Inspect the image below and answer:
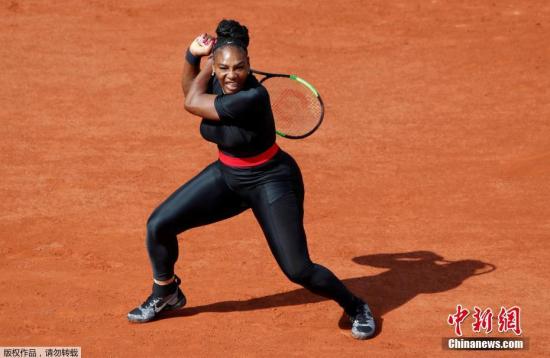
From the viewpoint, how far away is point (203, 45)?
8008mm

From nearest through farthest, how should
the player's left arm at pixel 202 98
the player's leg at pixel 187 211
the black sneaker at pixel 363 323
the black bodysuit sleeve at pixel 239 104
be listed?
the black bodysuit sleeve at pixel 239 104
the player's left arm at pixel 202 98
the player's leg at pixel 187 211
the black sneaker at pixel 363 323

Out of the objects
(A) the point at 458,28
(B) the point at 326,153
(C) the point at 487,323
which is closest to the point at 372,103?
(B) the point at 326,153

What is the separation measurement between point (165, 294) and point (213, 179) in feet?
3.73

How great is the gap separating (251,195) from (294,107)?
3.21ft

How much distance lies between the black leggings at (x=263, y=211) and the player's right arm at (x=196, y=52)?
70 centimetres

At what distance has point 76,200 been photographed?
36.2 feet

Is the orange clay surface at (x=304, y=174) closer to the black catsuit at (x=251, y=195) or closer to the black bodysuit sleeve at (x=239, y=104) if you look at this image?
the black catsuit at (x=251, y=195)

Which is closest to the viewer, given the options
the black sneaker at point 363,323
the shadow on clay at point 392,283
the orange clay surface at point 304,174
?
the black sneaker at point 363,323

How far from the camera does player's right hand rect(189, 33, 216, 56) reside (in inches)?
315

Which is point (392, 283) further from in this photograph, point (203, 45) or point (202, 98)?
point (203, 45)

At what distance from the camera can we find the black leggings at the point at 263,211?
8.04 m

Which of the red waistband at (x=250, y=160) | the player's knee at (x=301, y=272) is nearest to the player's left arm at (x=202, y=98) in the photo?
the red waistband at (x=250, y=160)

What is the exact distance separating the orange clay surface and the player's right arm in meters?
2.04

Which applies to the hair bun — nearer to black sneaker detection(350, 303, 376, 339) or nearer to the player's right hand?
the player's right hand
